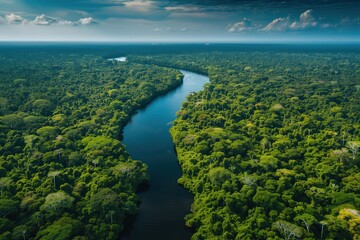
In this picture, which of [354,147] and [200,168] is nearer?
[200,168]

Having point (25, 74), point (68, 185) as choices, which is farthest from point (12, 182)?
point (25, 74)

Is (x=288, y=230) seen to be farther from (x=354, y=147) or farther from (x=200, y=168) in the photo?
(x=354, y=147)

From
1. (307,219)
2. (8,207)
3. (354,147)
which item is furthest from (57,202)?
(354,147)

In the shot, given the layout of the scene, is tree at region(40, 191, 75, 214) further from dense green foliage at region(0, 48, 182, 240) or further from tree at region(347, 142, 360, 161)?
tree at region(347, 142, 360, 161)

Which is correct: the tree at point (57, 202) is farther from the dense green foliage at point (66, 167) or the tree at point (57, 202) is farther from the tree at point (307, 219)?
the tree at point (307, 219)

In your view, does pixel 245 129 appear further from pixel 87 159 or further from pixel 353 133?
pixel 87 159

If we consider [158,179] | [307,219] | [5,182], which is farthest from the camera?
[158,179]
